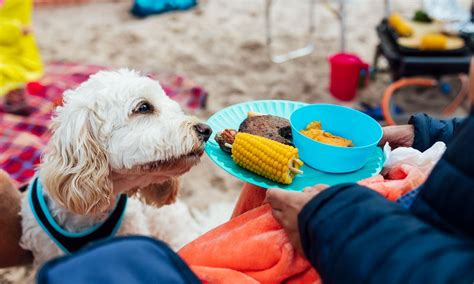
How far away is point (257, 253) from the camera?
1.05 m

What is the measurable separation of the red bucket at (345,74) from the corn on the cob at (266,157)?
2273mm

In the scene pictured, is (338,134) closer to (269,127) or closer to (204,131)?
(269,127)

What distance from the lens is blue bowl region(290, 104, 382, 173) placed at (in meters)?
1.18

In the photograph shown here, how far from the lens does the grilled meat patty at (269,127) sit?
1.30m

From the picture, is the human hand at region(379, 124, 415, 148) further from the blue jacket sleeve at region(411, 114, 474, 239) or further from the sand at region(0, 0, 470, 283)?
the sand at region(0, 0, 470, 283)

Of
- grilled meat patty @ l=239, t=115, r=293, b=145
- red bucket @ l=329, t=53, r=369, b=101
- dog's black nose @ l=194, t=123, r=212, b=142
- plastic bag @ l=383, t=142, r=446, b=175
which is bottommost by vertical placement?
red bucket @ l=329, t=53, r=369, b=101

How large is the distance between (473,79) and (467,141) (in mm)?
167

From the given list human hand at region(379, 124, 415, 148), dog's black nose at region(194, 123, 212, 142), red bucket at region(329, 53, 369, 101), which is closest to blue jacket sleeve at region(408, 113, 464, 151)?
human hand at region(379, 124, 415, 148)

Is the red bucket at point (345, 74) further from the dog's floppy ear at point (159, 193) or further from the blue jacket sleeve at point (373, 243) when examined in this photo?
the blue jacket sleeve at point (373, 243)

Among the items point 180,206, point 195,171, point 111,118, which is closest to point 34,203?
point 111,118

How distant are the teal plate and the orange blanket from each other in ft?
0.25

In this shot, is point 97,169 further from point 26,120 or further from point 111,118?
point 26,120

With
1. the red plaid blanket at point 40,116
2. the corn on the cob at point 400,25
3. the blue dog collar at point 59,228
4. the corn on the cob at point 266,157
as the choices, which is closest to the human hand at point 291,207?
the corn on the cob at point 266,157

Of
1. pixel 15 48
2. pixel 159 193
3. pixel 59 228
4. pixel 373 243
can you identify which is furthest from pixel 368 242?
pixel 15 48
